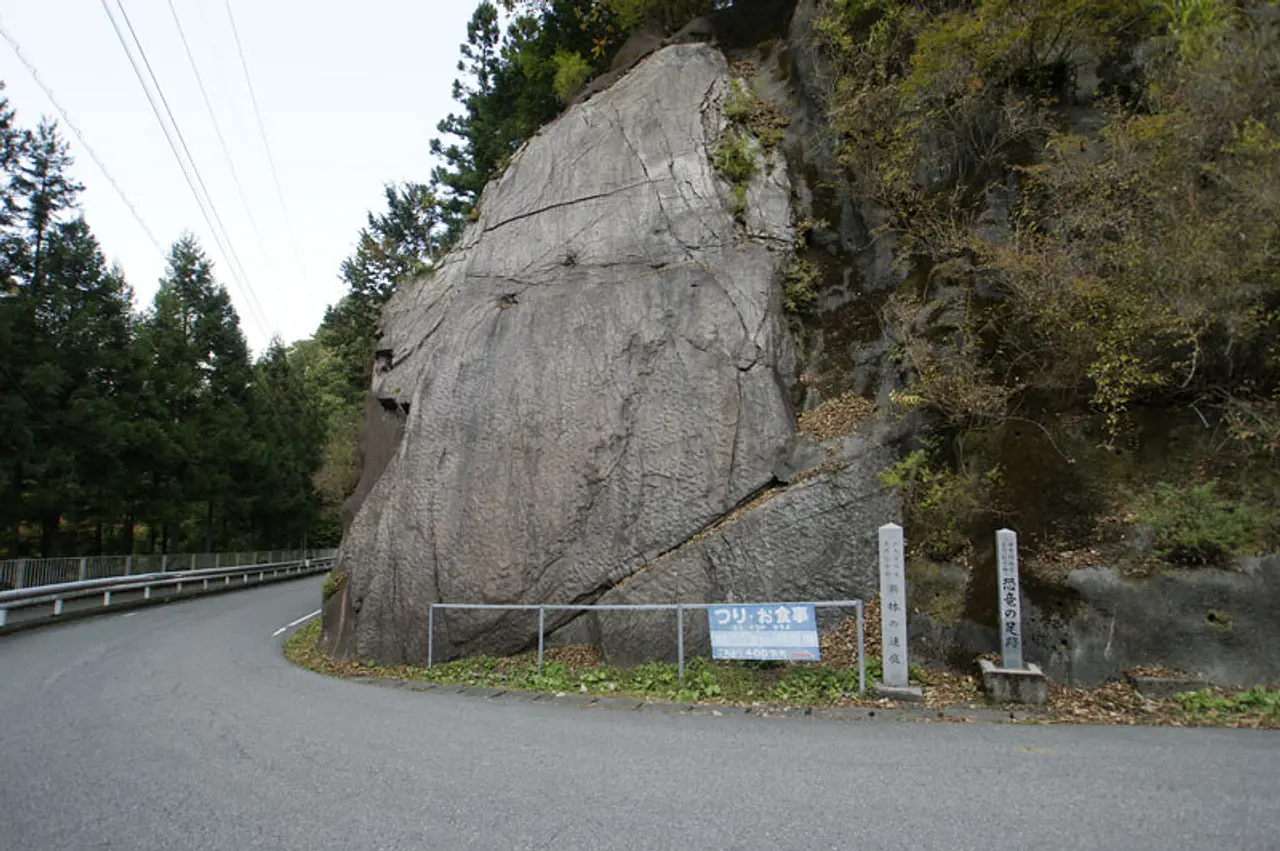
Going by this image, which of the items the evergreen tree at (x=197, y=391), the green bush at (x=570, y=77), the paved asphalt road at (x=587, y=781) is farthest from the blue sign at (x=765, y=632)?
the evergreen tree at (x=197, y=391)

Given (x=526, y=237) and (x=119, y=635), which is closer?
(x=119, y=635)

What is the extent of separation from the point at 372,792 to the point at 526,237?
1133 centimetres

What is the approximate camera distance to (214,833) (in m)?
3.63

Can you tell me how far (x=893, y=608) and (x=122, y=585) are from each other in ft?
66.3

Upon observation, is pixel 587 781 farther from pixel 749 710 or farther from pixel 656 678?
pixel 656 678

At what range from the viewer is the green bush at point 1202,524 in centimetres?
653

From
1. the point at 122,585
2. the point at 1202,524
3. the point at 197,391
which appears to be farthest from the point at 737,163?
the point at 197,391

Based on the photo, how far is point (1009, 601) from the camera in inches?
273

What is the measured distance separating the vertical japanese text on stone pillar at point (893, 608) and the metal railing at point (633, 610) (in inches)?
10.3

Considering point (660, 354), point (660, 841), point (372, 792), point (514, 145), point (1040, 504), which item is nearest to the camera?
point (660, 841)

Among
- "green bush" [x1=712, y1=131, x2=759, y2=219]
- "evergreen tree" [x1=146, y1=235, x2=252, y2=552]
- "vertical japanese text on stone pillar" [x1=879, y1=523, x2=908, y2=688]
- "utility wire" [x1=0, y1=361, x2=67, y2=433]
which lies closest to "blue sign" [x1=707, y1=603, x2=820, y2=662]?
"vertical japanese text on stone pillar" [x1=879, y1=523, x2=908, y2=688]

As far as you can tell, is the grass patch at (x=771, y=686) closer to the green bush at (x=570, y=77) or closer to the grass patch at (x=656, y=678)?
the grass patch at (x=656, y=678)

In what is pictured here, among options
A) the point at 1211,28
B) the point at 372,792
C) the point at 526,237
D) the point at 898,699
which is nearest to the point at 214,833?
the point at 372,792

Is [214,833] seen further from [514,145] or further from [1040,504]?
[514,145]
